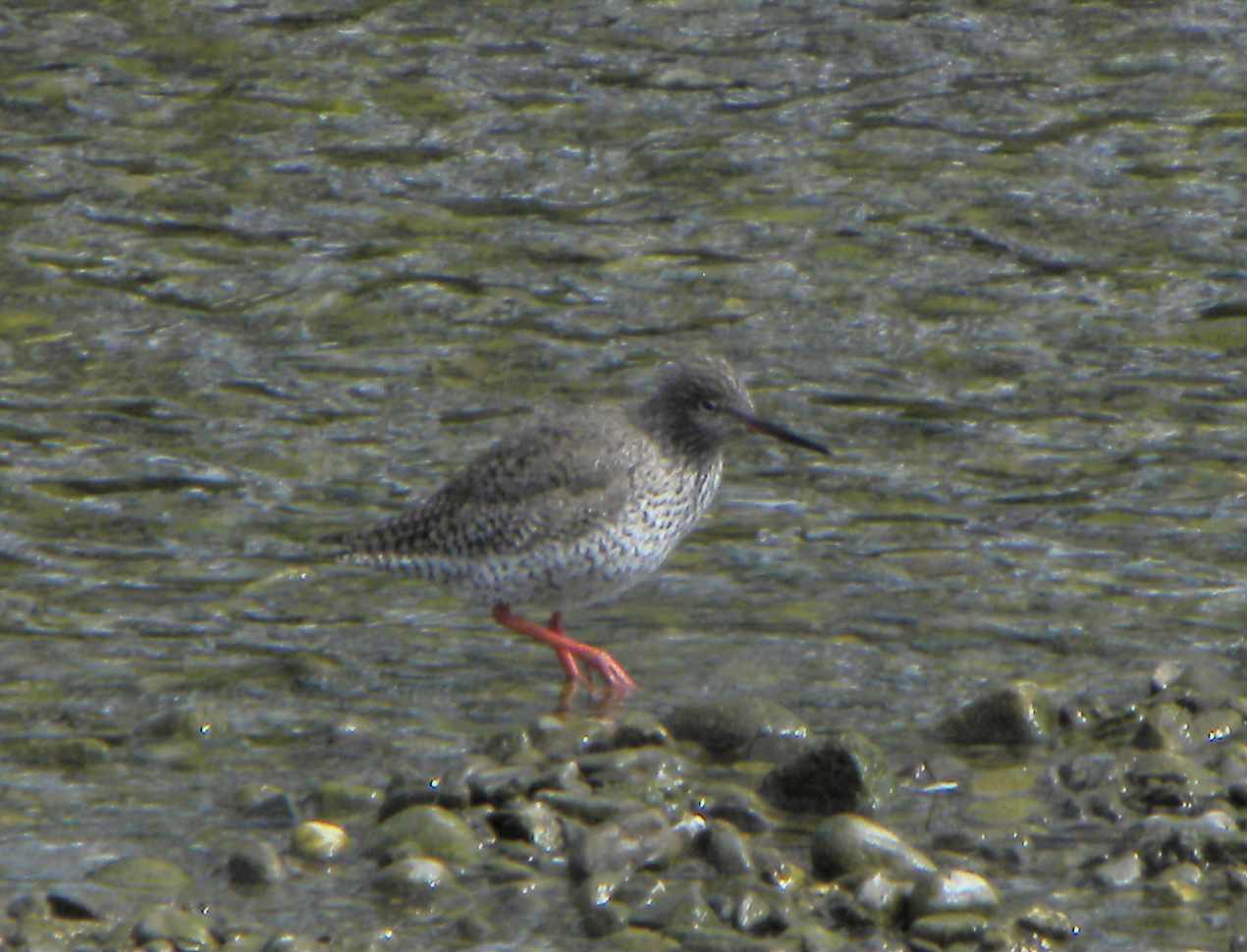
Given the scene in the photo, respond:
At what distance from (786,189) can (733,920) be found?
9493 mm

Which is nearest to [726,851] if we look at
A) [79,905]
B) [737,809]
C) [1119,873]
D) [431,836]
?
[737,809]

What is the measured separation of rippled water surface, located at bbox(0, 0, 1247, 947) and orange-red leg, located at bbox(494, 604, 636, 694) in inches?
6.4

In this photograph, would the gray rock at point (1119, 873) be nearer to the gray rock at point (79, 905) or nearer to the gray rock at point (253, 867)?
the gray rock at point (253, 867)

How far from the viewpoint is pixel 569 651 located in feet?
36.1

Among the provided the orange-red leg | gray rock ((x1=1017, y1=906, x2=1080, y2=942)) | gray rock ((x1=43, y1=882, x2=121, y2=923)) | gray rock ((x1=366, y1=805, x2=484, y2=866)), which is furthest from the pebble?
gray rock ((x1=1017, y1=906, x2=1080, y2=942))

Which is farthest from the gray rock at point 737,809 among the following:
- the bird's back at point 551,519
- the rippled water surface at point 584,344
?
the bird's back at point 551,519

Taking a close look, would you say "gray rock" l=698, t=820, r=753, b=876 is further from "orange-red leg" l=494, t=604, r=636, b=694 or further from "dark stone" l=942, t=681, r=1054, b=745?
"orange-red leg" l=494, t=604, r=636, b=694

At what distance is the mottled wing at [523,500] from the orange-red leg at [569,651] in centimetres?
40

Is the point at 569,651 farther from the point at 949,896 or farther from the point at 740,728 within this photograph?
the point at 949,896

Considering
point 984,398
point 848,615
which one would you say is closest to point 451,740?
A: point 848,615

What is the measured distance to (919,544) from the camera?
12219 mm

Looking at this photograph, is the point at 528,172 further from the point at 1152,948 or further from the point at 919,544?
the point at 1152,948

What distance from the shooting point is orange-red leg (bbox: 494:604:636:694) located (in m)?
10.8

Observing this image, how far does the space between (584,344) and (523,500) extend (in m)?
3.73
